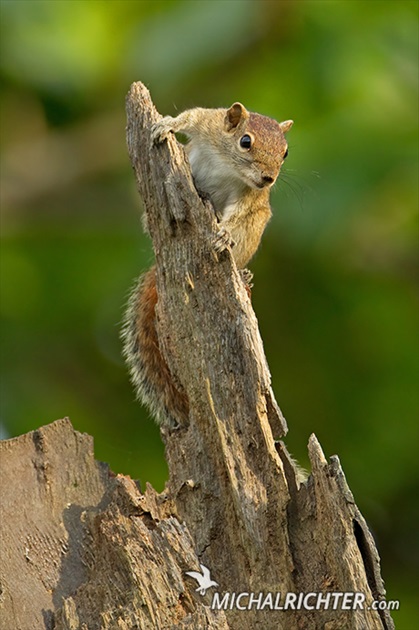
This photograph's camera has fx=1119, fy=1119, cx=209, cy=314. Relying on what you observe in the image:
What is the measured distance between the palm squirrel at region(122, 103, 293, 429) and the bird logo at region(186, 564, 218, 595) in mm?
886

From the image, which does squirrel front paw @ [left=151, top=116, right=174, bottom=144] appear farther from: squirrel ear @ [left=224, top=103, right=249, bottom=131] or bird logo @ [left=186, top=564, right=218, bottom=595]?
bird logo @ [left=186, top=564, right=218, bottom=595]

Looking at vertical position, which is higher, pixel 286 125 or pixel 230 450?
pixel 286 125

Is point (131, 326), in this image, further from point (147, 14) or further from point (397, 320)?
point (397, 320)

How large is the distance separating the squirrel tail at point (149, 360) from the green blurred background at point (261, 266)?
1.07m

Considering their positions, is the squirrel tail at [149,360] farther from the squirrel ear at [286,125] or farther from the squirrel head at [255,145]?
the squirrel ear at [286,125]

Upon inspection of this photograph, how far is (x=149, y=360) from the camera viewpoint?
13.3ft

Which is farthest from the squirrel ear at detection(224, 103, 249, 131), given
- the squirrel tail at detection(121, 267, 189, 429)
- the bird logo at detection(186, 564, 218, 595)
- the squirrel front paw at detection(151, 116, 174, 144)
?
the bird logo at detection(186, 564, 218, 595)

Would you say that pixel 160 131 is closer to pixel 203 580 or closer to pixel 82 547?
pixel 82 547

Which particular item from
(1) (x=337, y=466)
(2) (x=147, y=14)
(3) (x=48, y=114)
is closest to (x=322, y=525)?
(1) (x=337, y=466)

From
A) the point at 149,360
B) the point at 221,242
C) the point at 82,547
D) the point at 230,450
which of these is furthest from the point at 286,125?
the point at 82,547

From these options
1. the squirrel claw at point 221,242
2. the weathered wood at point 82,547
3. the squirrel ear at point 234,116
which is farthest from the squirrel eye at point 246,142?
the weathered wood at point 82,547

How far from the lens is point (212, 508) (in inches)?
124

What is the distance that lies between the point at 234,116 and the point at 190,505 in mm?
→ 2064

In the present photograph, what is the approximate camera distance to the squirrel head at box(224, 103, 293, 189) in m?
4.47
